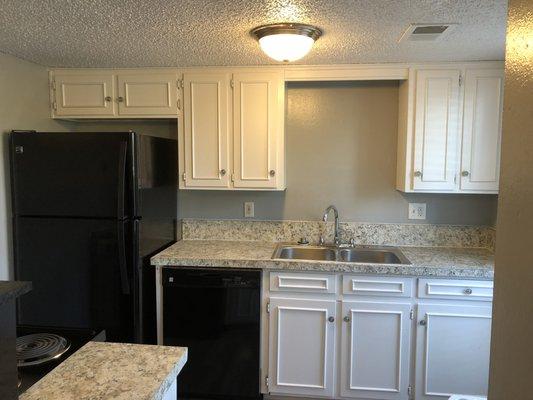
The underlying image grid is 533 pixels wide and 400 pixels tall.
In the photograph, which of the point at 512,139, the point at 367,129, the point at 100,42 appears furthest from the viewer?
the point at 367,129

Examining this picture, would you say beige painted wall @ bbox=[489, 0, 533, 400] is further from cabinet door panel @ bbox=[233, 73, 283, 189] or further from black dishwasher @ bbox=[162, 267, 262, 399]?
cabinet door panel @ bbox=[233, 73, 283, 189]

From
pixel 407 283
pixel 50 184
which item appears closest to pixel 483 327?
pixel 407 283

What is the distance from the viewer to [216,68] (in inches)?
111

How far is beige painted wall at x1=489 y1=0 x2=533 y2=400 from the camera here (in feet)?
2.46

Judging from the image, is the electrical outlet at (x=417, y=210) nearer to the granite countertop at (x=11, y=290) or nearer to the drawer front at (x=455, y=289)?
the drawer front at (x=455, y=289)

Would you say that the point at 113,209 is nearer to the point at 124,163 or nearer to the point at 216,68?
the point at 124,163

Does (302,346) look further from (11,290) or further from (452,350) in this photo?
(11,290)

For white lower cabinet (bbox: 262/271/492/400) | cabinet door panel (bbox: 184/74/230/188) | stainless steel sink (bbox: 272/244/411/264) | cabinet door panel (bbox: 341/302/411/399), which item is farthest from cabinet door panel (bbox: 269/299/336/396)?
cabinet door panel (bbox: 184/74/230/188)

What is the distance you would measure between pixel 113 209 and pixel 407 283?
5.81 ft

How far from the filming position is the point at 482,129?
2.63 meters

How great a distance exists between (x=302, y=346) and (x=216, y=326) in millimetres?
539

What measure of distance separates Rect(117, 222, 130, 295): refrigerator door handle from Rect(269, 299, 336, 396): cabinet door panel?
0.87 metres

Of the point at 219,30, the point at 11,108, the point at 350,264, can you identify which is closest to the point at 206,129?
the point at 219,30

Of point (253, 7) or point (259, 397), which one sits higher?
point (253, 7)
